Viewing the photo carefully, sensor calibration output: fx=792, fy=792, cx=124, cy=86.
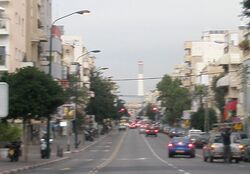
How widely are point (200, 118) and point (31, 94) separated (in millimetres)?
76933

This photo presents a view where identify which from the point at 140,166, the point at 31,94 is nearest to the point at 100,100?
the point at 31,94

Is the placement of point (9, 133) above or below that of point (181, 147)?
above

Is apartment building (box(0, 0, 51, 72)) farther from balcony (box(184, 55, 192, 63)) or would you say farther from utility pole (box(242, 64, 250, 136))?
balcony (box(184, 55, 192, 63))

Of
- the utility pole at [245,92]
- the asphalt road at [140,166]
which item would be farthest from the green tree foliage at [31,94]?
the utility pole at [245,92]

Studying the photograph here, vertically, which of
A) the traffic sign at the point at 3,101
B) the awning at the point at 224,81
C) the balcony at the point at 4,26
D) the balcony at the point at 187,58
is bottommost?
the traffic sign at the point at 3,101

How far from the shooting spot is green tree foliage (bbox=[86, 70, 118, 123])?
137m

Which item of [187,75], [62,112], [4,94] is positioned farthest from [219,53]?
[4,94]

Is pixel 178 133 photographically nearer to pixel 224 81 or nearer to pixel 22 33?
pixel 224 81

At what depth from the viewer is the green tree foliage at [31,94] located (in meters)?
45.9

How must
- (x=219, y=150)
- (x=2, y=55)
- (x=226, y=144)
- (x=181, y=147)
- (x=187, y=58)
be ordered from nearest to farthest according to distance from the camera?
(x=226, y=144), (x=219, y=150), (x=181, y=147), (x=2, y=55), (x=187, y=58)

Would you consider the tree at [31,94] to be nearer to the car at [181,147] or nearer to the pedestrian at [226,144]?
the pedestrian at [226,144]

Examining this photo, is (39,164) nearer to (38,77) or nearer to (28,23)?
(38,77)

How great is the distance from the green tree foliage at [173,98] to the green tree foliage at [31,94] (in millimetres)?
115070

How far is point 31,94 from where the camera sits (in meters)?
46.8
